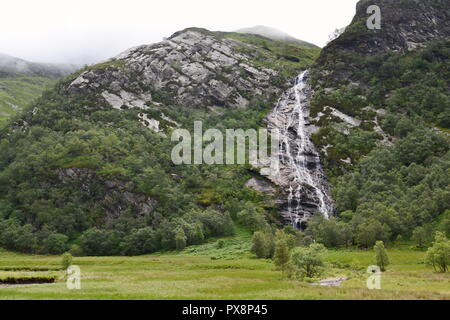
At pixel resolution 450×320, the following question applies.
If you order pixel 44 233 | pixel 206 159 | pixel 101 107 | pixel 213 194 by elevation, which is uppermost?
pixel 101 107

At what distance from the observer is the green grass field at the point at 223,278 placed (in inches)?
1453

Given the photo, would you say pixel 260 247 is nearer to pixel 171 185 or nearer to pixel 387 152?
pixel 171 185

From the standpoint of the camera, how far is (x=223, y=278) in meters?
55.8

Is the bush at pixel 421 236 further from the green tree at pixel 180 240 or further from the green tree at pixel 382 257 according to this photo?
the green tree at pixel 180 240

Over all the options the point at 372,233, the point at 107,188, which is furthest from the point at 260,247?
the point at 107,188

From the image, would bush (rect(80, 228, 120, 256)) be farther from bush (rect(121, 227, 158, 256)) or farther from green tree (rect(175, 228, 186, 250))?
green tree (rect(175, 228, 186, 250))

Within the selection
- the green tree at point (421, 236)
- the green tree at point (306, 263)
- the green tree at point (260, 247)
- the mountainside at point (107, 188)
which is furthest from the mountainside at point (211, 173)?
the green tree at point (306, 263)

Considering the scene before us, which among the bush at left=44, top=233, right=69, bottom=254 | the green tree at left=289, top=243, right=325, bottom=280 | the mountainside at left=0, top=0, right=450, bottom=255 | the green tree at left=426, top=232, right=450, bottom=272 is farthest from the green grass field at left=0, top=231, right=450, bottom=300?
the mountainside at left=0, top=0, right=450, bottom=255

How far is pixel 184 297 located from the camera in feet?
114

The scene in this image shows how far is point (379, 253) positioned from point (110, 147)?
107575mm

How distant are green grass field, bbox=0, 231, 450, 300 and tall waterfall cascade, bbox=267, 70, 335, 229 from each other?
23.7 m

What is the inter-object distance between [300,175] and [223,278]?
297 feet
